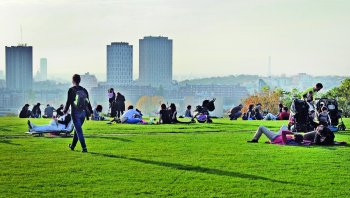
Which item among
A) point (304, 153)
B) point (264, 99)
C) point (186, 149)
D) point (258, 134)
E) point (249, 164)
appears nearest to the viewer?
point (249, 164)

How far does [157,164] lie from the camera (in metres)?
16.9

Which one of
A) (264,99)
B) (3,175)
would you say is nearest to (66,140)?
(3,175)

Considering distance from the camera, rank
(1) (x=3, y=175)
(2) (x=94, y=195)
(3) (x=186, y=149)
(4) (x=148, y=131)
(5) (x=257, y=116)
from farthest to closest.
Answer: (5) (x=257, y=116), (4) (x=148, y=131), (3) (x=186, y=149), (1) (x=3, y=175), (2) (x=94, y=195)

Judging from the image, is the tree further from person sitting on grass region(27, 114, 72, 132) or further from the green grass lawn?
person sitting on grass region(27, 114, 72, 132)

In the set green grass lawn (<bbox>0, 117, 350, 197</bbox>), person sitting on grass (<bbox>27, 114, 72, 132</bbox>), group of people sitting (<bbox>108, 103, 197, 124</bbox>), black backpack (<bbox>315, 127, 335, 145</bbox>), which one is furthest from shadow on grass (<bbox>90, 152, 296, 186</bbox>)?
group of people sitting (<bbox>108, 103, 197, 124</bbox>)

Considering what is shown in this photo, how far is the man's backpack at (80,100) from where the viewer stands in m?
19.3

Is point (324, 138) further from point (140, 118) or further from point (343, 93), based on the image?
point (343, 93)

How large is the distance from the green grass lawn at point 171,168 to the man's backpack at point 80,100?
1385 mm

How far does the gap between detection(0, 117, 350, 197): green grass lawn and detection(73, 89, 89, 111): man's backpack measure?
4.55ft

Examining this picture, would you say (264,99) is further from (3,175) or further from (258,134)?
(3,175)

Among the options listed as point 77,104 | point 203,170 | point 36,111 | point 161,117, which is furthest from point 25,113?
point 203,170

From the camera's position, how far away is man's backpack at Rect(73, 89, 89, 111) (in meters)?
19.3

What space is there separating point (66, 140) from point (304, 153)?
344 inches

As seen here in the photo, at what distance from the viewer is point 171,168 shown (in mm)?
16172
